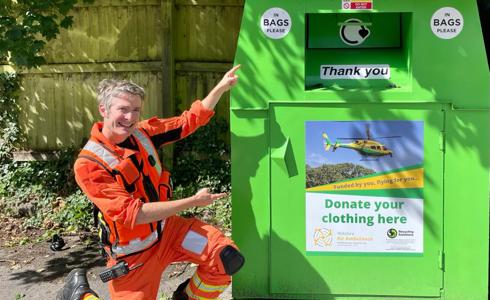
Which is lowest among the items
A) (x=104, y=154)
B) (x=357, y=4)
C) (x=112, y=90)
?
(x=104, y=154)

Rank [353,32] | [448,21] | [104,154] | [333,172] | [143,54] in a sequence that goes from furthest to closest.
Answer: [143,54] < [353,32] < [333,172] < [448,21] < [104,154]

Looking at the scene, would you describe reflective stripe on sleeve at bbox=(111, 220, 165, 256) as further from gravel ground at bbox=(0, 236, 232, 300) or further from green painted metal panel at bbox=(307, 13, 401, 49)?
green painted metal panel at bbox=(307, 13, 401, 49)

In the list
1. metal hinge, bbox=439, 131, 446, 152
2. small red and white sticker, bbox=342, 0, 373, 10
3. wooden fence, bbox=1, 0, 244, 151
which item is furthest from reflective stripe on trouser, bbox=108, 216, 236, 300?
wooden fence, bbox=1, 0, 244, 151

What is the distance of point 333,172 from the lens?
100 inches

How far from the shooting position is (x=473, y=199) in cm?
251

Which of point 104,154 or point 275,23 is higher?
point 275,23

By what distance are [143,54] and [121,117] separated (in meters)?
3.29

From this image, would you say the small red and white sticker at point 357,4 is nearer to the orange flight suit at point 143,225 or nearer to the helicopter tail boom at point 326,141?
the helicopter tail boom at point 326,141

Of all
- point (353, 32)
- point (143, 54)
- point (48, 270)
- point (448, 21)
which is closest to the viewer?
point (448, 21)

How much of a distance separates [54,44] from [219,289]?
13.4ft

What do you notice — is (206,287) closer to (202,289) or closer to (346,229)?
(202,289)

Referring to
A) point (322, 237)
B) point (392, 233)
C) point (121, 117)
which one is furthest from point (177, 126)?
point (392, 233)

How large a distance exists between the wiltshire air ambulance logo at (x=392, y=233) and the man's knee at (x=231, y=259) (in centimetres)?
76

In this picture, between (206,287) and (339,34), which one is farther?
(339,34)
